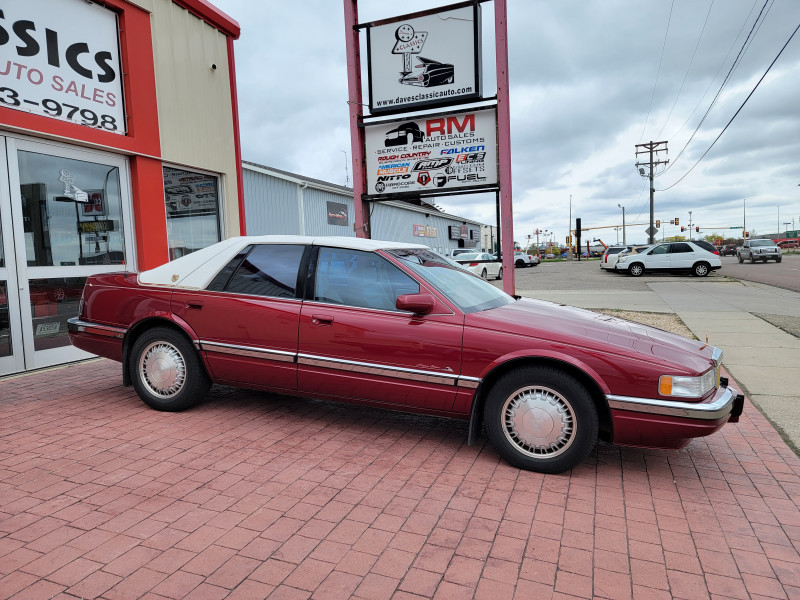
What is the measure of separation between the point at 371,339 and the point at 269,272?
3.70 feet

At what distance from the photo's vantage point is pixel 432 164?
25.2 ft

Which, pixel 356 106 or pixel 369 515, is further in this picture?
pixel 356 106

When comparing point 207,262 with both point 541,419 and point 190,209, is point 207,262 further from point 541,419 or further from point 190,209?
point 190,209

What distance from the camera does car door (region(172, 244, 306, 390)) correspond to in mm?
3986

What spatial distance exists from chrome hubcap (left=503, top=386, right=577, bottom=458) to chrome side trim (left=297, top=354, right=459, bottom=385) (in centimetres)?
42

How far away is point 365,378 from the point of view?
3.70 metres

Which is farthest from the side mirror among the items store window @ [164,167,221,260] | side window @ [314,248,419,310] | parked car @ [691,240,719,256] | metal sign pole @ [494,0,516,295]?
parked car @ [691,240,719,256]

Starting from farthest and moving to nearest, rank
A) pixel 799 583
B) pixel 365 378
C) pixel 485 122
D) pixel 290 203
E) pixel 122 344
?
pixel 290 203 < pixel 485 122 < pixel 122 344 < pixel 365 378 < pixel 799 583

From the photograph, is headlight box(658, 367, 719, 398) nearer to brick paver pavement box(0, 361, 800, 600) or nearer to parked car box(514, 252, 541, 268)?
brick paver pavement box(0, 361, 800, 600)

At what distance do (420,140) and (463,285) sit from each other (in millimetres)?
4218

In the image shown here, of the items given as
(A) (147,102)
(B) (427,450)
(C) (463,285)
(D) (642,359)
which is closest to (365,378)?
(B) (427,450)

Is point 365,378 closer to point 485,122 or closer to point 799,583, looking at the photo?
point 799,583

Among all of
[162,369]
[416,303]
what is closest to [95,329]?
[162,369]

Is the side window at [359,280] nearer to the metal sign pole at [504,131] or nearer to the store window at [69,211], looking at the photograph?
the metal sign pole at [504,131]
